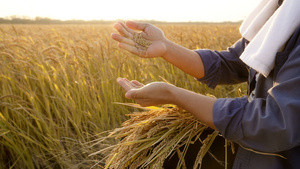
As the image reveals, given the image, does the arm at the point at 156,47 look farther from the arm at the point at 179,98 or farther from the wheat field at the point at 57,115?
the wheat field at the point at 57,115

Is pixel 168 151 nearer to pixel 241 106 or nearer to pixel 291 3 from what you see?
pixel 241 106

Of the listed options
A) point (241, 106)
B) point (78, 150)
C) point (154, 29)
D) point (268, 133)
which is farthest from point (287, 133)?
point (78, 150)

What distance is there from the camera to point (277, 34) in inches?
36.1

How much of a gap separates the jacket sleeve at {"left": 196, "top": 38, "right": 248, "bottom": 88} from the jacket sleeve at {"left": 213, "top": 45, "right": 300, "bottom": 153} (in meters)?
0.54

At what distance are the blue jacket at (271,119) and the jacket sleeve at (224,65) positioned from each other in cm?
44

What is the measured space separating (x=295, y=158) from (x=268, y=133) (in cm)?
18

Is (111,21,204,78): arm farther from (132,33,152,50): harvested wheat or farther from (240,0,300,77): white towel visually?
(240,0,300,77): white towel

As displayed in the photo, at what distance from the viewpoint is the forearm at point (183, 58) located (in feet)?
4.68

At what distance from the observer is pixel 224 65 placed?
4.86 feet

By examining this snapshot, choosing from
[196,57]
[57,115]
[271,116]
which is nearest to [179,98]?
[271,116]

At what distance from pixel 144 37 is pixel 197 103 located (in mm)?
538

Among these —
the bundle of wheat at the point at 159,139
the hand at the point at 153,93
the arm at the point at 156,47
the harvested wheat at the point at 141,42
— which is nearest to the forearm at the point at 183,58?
the arm at the point at 156,47

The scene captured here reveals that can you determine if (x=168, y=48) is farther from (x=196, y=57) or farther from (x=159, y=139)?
(x=159, y=139)

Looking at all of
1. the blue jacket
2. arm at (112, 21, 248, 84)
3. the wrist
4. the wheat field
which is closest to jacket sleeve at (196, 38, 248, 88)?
arm at (112, 21, 248, 84)
